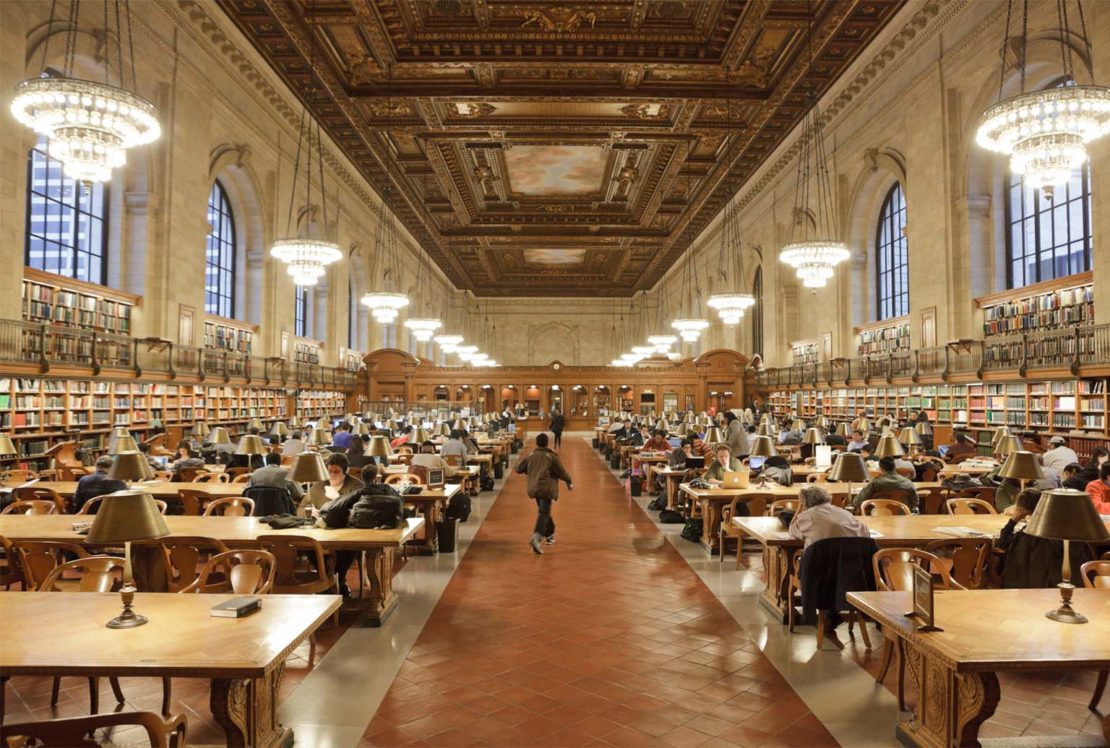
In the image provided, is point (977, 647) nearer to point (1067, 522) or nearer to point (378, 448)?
point (1067, 522)

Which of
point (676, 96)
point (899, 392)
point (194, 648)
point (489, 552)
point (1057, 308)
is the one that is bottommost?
point (489, 552)

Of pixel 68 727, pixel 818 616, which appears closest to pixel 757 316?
pixel 818 616

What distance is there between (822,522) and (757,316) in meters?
27.1

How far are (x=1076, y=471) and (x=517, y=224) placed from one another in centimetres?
2348

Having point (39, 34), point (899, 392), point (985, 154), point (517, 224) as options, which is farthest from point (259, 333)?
point (985, 154)

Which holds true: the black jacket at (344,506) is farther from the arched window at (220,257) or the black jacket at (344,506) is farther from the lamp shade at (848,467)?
the arched window at (220,257)

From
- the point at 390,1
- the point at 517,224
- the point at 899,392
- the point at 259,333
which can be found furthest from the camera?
the point at 517,224

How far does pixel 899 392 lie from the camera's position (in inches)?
669

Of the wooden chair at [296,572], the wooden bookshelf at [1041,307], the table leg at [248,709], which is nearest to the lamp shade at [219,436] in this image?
the wooden chair at [296,572]

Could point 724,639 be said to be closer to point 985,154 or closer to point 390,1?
point 390,1

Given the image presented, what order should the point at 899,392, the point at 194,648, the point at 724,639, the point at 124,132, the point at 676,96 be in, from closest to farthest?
the point at 194,648 → the point at 724,639 → the point at 124,132 → the point at 676,96 → the point at 899,392

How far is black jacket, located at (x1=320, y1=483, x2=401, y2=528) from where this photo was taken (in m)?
5.63

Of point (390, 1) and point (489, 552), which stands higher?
point (390, 1)

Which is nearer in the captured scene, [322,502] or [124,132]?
[322,502]
